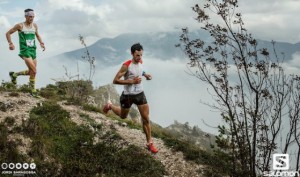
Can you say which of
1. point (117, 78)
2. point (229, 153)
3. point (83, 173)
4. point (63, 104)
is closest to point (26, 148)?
point (83, 173)

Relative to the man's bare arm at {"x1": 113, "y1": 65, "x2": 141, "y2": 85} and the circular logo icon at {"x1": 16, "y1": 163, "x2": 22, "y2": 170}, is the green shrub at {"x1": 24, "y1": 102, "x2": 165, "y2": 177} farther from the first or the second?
the man's bare arm at {"x1": 113, "y1": 65, "x2": 141, "y2": 85}

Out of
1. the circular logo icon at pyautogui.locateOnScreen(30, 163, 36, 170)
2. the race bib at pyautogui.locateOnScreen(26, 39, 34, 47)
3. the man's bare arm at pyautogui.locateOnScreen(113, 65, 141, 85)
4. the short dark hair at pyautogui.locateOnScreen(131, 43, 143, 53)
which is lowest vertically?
the circular logo icon at pyautogui.locateOnScreen(30, 163, 36, 170)

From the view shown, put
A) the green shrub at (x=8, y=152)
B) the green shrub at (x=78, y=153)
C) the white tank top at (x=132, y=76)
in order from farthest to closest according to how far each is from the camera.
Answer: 1. the white tank top at (x=132, y=76)
2. the green shrub at (x=78, y=153)
3. the green shrub at (x=8, y=152)

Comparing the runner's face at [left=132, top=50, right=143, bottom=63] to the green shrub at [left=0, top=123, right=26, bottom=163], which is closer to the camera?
the green shrub at [left=0, top=123, right=26, bottom=163]

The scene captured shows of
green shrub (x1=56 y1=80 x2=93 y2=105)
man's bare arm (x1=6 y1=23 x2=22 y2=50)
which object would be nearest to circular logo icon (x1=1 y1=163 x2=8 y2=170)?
man's bare arm (x1=6 y1=23 x2=22 y2=50)

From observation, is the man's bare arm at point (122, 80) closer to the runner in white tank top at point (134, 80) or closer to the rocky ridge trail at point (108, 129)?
the runner in white tank top at point (134, 80)

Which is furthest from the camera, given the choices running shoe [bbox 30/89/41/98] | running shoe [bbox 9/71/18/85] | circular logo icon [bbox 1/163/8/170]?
running shoe [bbox 9/71/18/85]

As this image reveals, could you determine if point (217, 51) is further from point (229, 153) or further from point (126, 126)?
point (126, 126)

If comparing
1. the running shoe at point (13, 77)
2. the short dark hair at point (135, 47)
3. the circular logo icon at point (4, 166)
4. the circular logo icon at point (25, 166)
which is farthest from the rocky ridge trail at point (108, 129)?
the short dark hair at point (135, 47)

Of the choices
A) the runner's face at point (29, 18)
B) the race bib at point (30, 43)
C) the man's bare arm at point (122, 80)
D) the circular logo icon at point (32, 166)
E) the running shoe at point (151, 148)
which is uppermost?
the runner's face at point (29, 18)

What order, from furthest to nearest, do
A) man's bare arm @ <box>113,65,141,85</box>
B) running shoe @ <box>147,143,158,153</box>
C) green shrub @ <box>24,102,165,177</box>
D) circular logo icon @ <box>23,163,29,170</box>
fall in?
running shoe @ <box>147,143,158,153</box> < man's bare arm @ <box>113,65,141,85</box> < green shrub @ <box>24,102,165,177</box> < circular logo icon @ <box>23,163,29,170</box>

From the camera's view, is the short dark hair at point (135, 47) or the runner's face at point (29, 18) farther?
the runner's face at point (29, 18)

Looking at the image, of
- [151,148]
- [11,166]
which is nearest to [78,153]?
[11,166]

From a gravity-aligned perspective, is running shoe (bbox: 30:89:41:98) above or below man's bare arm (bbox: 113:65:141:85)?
below
